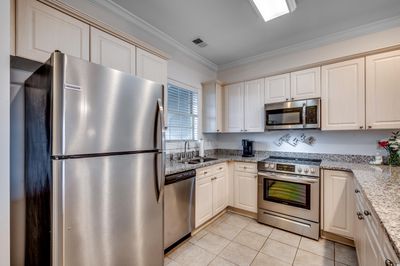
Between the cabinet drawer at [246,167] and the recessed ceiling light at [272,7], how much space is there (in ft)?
6.58

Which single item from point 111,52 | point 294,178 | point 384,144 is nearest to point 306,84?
point 384,144

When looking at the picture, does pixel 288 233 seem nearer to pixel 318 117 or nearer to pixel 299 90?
pixel 318 117

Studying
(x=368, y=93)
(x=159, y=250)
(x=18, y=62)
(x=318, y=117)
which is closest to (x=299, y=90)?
(x=318, y=117)

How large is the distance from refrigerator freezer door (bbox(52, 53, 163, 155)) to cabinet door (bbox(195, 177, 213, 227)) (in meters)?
1.19

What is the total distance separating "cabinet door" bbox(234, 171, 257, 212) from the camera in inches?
115

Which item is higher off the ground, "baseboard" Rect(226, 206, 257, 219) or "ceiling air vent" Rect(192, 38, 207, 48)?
"ceiling air vent" Rect(192, 38, 207, 48)

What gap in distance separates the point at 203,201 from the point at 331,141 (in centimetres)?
214

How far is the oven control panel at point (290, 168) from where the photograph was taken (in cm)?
238

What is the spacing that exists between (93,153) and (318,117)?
275 centimetres

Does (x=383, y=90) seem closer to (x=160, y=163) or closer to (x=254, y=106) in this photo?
(x=254, y=106)

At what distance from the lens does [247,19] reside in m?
2.35

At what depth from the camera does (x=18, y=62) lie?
1400mm

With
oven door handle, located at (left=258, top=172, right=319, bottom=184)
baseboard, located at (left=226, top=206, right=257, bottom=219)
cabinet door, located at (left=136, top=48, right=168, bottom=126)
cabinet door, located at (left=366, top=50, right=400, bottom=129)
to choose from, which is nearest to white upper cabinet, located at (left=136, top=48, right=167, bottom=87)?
cabinet door, located at (left=136, top=48, right=168, bottom=126)

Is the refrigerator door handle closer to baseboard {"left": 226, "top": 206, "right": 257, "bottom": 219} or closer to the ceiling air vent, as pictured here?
the ceiling air vent
